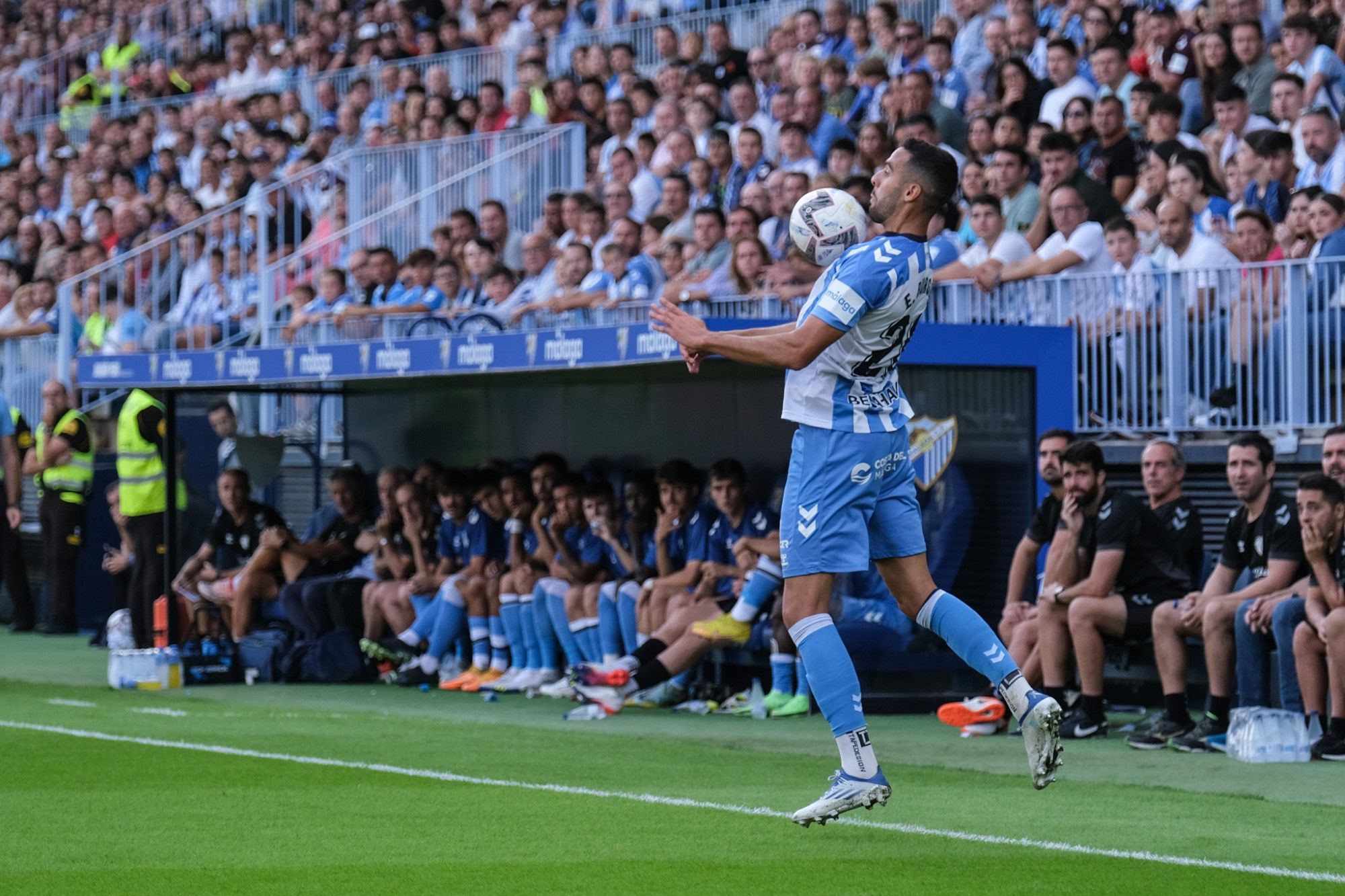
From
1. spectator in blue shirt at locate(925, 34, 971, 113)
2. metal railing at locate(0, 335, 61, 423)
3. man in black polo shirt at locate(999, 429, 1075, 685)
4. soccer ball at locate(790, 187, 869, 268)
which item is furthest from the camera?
metal railing at locate(0, 335, 61, 423)

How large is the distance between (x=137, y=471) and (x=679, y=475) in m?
5.17

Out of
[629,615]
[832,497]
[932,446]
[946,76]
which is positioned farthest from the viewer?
[946,76]

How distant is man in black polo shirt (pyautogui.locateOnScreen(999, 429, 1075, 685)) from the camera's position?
1105 centimetres

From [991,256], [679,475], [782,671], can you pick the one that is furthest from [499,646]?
[991,256]

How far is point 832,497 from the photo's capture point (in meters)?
6.74

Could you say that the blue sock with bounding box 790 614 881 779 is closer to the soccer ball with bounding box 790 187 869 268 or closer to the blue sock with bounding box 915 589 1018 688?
the blue sock with bounding box 915 589 1018 688

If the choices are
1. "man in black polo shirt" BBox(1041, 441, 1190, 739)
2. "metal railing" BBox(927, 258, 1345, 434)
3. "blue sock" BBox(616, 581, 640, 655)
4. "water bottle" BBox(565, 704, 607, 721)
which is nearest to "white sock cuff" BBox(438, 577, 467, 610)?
"blue sock" BBox(616, 581, 640, 655)

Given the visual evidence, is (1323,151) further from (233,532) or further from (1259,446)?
(233,532)

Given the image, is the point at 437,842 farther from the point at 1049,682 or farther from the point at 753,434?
the point at 753,434

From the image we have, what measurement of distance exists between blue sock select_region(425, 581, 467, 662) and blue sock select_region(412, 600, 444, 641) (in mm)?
55

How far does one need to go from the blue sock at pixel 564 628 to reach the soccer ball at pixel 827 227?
21.5ft

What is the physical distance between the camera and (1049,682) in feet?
35.0

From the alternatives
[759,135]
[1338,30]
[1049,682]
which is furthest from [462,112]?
[1049,682]

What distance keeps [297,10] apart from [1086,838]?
23.3 metres
